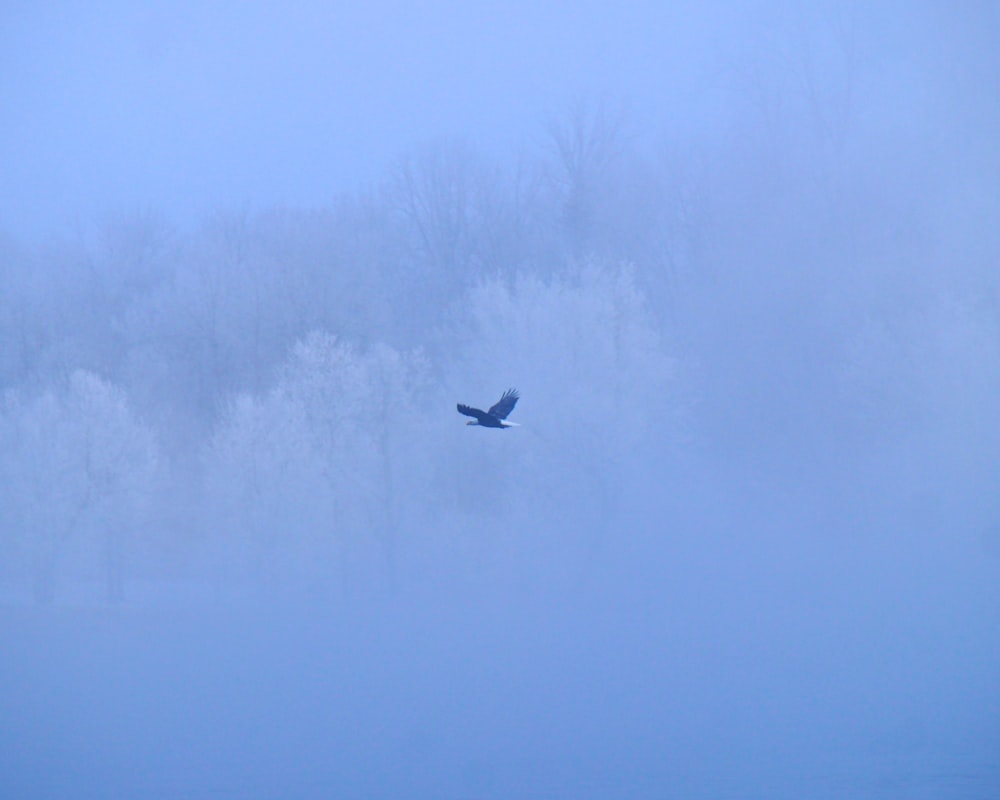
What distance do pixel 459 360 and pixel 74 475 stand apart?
7.26 m

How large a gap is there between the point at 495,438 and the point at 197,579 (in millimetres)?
5590

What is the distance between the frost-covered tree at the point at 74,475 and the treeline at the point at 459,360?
0.04m

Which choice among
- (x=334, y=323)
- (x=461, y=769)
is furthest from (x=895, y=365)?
(x=461, y=769)

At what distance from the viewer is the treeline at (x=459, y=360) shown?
52.9 feet

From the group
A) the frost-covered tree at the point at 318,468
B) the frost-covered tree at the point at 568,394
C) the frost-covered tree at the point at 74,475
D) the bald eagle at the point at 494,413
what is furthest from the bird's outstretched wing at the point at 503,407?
the frost-covered tree at the point at 74,475

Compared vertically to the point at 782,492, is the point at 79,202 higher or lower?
higher

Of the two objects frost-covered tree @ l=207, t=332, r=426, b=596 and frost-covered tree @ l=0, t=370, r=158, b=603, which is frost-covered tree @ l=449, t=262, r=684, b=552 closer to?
frost-covered tree @ l=207, t=332, r=426, b=596

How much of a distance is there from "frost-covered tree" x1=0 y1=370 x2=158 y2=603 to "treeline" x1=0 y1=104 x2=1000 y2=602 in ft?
0.13

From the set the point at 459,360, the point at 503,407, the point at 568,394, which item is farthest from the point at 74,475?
the point at 503,407

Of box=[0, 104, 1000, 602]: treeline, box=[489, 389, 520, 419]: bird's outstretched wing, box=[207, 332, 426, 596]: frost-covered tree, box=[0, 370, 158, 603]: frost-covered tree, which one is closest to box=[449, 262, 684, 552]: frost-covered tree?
box=[0, 104, 1000, 602]: treeline

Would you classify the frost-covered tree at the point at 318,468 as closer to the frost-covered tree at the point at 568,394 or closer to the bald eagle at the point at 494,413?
the frost-covered tree at the point at 568,394

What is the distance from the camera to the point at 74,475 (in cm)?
1501

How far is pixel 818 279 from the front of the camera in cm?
2133

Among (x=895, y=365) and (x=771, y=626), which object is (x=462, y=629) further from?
(x=895, y=365)
